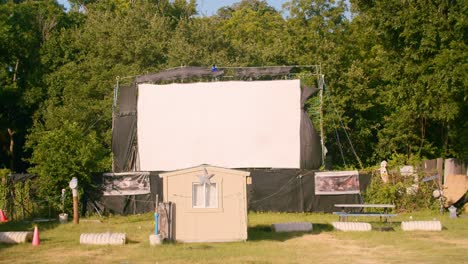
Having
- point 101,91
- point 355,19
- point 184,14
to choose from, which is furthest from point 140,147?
point 184,14

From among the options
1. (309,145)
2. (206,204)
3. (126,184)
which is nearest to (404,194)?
(309,145)

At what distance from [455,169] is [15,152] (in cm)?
2416

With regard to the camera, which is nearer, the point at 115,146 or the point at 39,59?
the point at 115,146

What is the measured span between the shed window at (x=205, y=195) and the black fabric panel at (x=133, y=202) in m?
9.43

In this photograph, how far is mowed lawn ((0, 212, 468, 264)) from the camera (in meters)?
15.1

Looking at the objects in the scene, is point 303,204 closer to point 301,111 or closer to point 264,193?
point 264,193

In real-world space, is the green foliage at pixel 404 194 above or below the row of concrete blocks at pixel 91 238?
above

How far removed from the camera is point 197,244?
57.6 feet

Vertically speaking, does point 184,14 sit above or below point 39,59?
above

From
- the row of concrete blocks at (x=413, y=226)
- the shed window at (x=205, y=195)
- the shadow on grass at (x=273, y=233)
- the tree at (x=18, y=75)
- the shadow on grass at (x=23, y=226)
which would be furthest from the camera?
the tree at (x=18, y=75)

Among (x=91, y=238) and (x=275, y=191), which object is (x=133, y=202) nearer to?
(x=275, y=191)

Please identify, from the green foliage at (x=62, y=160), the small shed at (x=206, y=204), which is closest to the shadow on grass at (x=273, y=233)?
the small shed at (x=206, y=204)

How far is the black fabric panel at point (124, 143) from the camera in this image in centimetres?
2958

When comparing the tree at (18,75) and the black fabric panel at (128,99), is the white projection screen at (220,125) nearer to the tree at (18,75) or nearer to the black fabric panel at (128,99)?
the black fabric panel at (128,99)
